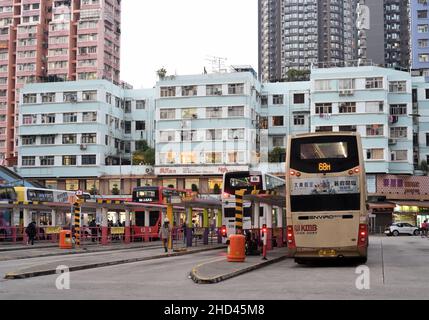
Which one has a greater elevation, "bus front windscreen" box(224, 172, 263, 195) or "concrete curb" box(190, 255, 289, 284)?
"bus front windscreen" box(224, 172, 263, 195)

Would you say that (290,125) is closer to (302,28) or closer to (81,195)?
(81,195)

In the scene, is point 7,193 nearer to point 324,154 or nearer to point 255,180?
point 255,180

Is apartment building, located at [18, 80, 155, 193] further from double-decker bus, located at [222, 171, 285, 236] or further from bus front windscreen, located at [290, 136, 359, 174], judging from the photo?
bus front windscreen, located at [290, 136, 359, 174]

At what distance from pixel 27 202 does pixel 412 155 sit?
158 feet

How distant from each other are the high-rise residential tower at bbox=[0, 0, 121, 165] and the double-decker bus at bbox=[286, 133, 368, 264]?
3373 inches

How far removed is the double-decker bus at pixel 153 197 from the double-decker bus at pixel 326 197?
14.2 meters

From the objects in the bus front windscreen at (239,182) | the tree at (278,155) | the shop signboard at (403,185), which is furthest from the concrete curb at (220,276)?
the tree at (278,155)

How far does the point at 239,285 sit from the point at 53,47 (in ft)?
324

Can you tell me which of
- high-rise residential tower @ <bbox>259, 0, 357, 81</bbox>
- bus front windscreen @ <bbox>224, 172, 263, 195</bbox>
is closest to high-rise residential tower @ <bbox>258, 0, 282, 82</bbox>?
high-rise residential tower @ <bbox>259, 0, 357, 81</bbox>

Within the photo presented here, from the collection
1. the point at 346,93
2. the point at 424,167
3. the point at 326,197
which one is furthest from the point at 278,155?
the point at 326,197

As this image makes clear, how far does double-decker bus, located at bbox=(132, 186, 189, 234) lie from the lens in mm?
35438

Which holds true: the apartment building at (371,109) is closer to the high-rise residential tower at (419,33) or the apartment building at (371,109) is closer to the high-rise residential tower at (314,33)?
the high-rise residential tower at (419,33)

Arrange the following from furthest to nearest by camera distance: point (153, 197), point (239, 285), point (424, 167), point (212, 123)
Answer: point (212, 123) → point (424, 167) → point (153, 197) → point (239, 285)

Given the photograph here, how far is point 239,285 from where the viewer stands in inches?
621
